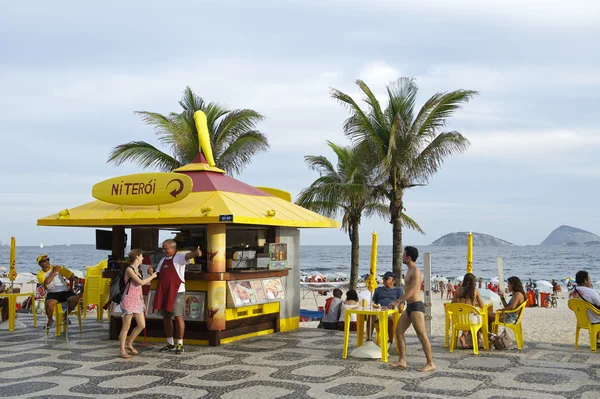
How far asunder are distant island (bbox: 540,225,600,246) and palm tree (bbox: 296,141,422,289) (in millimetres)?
166079

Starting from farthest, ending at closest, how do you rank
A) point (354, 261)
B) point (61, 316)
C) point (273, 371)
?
1. point (354, 261)
2. point (61, 316)
3. point (273, 371)

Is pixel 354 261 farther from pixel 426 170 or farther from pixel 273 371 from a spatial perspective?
pixel 273 371

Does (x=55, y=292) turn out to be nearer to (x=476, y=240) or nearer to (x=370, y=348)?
(x=370, y=348)

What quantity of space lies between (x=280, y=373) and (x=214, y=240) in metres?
2.80

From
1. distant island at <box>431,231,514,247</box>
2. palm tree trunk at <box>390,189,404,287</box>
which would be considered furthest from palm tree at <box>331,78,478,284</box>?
distant island at <box>431,231,514,247</box>

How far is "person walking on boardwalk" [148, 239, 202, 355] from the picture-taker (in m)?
8.90

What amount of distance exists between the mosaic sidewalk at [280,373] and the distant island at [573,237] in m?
180

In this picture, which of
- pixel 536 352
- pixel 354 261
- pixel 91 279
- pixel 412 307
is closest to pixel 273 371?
pixel 412 307

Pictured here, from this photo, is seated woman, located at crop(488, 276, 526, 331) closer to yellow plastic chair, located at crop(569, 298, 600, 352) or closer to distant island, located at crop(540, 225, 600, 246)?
yellow plastic chair, located at crop(569, 298, 600, 352)

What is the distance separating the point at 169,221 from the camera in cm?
A: 950

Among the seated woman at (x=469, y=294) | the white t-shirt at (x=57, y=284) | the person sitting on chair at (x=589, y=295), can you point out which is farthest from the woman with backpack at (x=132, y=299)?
the person sitting on chair at (x=589, y=295)

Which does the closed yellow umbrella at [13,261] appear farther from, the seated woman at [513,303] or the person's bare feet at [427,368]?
the seated woman at [513,303]

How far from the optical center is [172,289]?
8.90 meters

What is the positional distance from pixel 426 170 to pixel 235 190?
27.8ft
